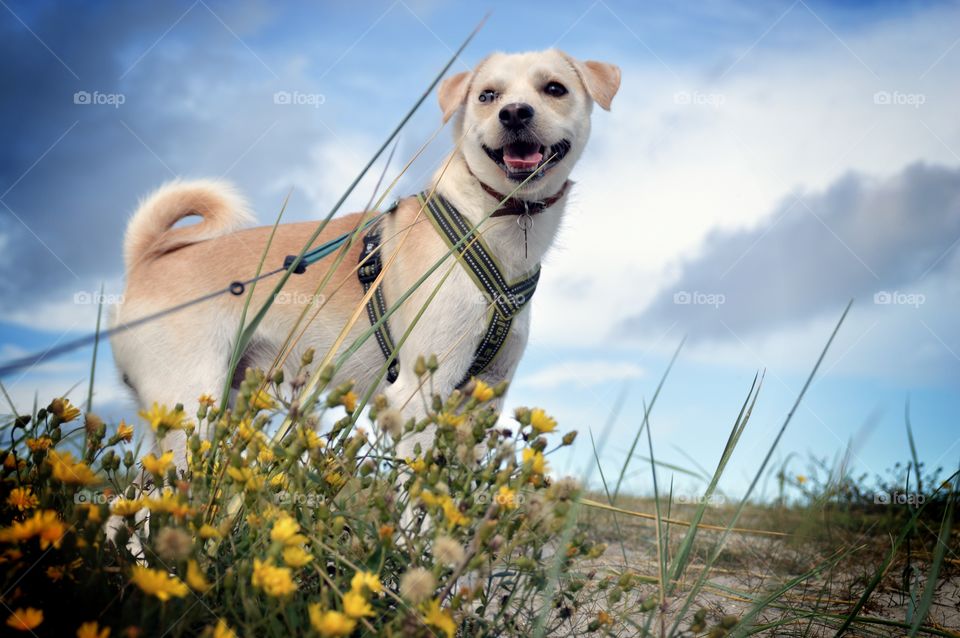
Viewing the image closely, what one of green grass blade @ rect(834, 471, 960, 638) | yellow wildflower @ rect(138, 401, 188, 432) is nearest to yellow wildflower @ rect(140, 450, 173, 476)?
yellow wildflower @ rect(138, 401, 188, 432)

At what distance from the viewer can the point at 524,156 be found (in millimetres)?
3740

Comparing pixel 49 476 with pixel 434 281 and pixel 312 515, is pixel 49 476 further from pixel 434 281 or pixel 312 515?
pixel 434 281

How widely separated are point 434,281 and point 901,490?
12.3 feet

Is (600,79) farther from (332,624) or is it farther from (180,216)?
(332,624)

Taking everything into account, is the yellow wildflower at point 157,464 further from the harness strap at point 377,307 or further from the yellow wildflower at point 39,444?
the harness strap at point 377,307

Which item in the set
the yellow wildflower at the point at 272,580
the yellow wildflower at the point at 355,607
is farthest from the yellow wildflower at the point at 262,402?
the yellow wildflower at the point at 355,607

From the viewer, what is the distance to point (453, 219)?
3775 mm

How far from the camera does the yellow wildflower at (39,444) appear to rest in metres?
1.86

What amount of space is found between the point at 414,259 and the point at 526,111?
1032 millimetres

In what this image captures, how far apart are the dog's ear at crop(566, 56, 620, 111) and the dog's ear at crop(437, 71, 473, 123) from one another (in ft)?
2.28

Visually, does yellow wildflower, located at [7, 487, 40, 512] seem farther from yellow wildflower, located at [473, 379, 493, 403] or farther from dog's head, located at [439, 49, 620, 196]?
dog's head, located at [439, 49, 620, 196]

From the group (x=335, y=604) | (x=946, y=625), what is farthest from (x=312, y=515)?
(x=946, y=625)

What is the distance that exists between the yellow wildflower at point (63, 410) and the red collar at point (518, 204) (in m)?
2.36

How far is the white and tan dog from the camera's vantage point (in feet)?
12.0
